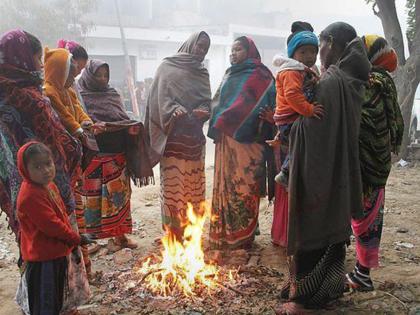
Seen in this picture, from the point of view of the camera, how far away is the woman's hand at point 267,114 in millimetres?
4121

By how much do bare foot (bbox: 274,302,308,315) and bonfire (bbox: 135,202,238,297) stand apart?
0.59 meters

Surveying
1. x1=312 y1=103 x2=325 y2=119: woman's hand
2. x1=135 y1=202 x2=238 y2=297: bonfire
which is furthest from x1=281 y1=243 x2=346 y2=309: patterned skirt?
x1=312 y1=103 x2=325 y2=119: woman's hand

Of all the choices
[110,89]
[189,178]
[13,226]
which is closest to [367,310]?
[189,178]

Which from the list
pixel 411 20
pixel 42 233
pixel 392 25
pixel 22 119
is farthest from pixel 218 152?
pixel 411 20

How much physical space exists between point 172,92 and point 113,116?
666mm

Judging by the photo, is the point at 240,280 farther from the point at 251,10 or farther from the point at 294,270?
the point at 251,10

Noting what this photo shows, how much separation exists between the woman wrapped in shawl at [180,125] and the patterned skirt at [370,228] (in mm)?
1776

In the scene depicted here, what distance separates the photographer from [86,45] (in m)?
17.8

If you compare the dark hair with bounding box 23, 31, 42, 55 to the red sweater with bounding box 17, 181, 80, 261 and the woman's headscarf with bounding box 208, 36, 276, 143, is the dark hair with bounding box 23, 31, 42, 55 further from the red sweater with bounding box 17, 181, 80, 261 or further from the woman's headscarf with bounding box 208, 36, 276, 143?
the woman's headscarf with bounding box 208, 36, 276, 143

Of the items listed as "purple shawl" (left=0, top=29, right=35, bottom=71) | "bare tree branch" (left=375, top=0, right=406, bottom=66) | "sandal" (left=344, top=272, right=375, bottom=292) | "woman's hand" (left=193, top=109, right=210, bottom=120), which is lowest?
"sandal" (left=344, top=272, right=375, bottom=292)

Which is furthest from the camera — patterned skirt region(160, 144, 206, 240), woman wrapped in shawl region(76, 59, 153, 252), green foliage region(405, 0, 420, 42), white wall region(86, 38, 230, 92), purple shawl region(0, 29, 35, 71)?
white wall region(86, 38, 230, 92)

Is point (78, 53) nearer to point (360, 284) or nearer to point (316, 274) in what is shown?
point (316, 274)

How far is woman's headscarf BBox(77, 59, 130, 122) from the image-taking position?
13.8 feet

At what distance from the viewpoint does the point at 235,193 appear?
4367 millimetres
